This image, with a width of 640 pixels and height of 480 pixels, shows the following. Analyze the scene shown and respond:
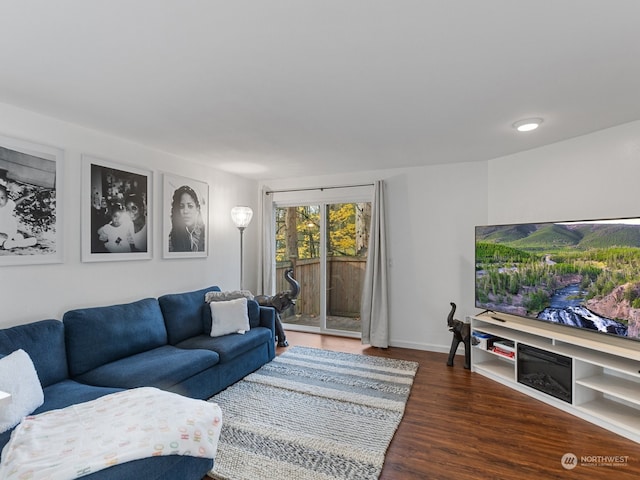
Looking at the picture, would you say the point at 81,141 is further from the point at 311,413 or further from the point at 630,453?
the point at 630,453

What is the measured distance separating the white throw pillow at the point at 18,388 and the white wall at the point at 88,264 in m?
0.72

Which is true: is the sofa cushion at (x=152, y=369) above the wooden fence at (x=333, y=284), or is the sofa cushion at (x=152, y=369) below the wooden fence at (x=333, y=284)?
below

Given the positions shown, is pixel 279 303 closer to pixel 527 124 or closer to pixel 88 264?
pixel 88 264

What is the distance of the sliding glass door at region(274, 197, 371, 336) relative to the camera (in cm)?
495

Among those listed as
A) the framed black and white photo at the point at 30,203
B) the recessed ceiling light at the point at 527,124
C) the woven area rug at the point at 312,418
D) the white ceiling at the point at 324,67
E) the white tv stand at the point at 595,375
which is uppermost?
the white ceiling at the point at 324,67

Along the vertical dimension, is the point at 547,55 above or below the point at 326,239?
above

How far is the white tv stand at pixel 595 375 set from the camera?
248cm

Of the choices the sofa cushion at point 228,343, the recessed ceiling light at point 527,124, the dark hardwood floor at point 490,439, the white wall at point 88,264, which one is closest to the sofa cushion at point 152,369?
the sofa cushion at point 228,343

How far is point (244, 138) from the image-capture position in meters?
3.26

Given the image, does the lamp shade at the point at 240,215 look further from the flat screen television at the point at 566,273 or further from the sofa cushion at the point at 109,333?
the flat screen television at the point at 566,273

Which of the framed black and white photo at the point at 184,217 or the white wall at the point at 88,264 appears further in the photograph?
the framed black and white photo at the point at 184,217

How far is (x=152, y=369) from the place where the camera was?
2533 millimetres

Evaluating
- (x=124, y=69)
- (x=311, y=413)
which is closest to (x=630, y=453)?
(x=311, y=413)

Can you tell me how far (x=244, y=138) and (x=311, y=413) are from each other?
2519 mm
